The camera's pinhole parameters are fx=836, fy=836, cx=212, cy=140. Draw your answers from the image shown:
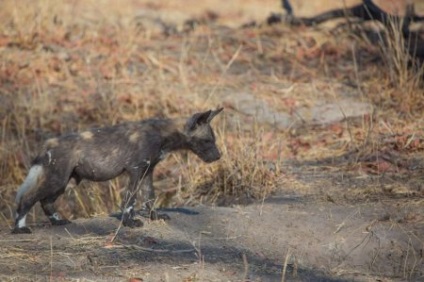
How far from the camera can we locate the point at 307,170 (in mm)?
7883

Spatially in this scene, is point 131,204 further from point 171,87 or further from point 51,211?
point 171,87

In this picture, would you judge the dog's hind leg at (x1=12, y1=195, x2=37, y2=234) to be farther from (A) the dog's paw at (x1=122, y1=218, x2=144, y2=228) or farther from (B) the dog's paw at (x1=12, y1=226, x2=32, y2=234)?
(A) the dog's paw at (x1=122, y1=218, x2=144, y2=228)

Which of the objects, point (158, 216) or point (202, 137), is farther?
point (202, 137)

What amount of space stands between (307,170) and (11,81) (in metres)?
4.38

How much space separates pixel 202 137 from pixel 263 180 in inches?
33.4

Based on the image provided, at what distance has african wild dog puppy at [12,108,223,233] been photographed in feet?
19.9

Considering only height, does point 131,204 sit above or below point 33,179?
below

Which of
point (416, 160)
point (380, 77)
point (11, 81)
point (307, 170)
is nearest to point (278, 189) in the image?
point (307, 170)

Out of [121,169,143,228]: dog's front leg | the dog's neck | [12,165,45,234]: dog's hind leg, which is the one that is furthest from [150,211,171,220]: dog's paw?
[12,165,45,234]: dog's hind leg

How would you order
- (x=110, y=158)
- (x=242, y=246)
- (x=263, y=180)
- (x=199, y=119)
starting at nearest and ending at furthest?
(x=242, y=246) → (x=110, y=158) → (x=199, y=119) → (x=263, y=180)

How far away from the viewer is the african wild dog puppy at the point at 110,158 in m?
6.07

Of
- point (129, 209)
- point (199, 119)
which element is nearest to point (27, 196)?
point (129, 209)

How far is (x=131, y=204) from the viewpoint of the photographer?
6.13m

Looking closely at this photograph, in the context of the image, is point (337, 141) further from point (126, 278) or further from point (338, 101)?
point (126, 278)
